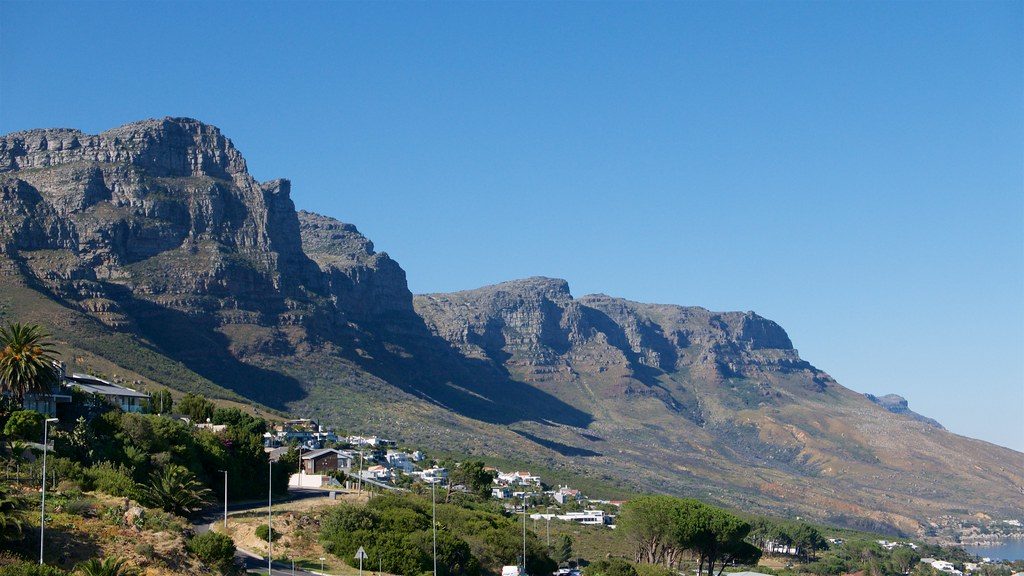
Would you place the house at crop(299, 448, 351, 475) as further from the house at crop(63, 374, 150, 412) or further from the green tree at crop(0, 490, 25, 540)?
the green tree at crop(0, 490, 25, 540)

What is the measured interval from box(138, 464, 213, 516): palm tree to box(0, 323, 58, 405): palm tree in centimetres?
896

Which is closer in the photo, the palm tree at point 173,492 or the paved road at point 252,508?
the paved road at point 252,508

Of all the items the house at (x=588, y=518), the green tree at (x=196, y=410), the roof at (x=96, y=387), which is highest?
the roof at (x=96, y=387)

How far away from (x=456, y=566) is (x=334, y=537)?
7716mm

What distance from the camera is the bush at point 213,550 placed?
185 ft

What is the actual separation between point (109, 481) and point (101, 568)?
20.1 m

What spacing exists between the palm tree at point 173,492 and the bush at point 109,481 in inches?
35.0

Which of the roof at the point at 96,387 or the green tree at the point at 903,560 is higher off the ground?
the roof at the point at 96,387

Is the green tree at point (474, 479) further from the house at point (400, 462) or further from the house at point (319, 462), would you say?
the house at point (400, 462)

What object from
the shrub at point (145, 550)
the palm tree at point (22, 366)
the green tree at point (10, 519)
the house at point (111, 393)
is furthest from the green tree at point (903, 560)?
the green tree at point (10, 519)

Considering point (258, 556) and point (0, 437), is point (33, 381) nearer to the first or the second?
point (0, 437)

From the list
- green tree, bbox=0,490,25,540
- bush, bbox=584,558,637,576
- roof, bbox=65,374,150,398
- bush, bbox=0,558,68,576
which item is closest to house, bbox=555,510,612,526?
roof, bbox=65,374,150,398

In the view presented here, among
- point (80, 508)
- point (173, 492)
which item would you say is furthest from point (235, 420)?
point (80, 508)

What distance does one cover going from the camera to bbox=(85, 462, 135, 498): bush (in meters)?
67.2
